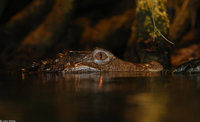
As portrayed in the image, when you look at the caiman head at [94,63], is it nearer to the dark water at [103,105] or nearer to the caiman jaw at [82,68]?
the caiman jaw at [82,68]

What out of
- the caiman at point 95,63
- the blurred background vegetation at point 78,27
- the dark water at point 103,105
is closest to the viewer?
the dark water at point 103,105

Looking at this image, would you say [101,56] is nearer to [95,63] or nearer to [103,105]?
[95,63]

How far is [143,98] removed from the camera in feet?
10.0

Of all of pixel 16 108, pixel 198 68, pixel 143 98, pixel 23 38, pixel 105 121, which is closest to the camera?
pixel 105 121

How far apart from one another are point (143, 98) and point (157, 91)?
487mm

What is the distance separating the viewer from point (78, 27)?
12953 millimetres

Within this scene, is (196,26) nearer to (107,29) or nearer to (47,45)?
(107,29)

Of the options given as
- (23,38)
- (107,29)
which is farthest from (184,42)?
(23,38)

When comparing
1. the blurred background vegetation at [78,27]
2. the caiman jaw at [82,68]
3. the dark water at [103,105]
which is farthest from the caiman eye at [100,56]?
the dark water at [103,105]

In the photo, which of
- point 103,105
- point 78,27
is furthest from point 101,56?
point 78,27

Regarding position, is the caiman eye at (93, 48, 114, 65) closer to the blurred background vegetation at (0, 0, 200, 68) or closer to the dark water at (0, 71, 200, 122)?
the blurred background vegetation at (0, 0, 200, 68)

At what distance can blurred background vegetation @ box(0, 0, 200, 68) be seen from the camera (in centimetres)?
1091

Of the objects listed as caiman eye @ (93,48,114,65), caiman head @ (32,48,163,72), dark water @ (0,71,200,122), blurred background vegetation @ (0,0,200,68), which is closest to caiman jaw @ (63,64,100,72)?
caiman head @ (32,48,163,72)

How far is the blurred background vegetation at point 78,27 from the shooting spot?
10.9 m
